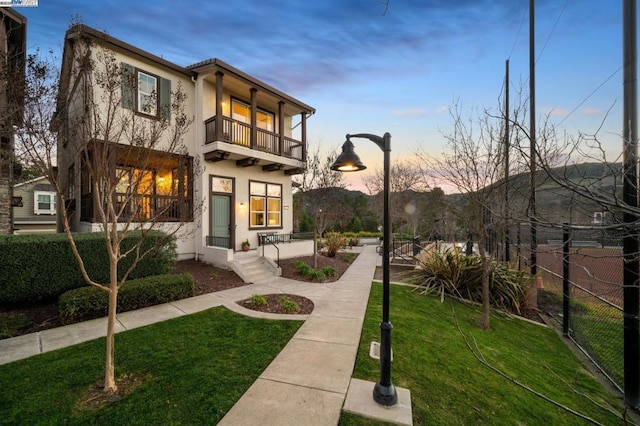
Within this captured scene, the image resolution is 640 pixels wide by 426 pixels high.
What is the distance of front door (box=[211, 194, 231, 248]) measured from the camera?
10.9m

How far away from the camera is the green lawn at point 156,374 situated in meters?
2.89

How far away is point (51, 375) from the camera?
11.6 feet

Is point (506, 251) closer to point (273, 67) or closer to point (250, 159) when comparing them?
point (250, 159)

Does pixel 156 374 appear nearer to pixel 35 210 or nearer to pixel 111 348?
pixel 111 348

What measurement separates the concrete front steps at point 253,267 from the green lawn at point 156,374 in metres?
3.67

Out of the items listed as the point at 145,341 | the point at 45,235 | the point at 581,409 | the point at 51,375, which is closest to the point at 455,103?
the point at 581,409

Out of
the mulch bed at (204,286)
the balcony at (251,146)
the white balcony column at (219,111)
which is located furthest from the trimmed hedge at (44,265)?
the white balcony column at (219,111)

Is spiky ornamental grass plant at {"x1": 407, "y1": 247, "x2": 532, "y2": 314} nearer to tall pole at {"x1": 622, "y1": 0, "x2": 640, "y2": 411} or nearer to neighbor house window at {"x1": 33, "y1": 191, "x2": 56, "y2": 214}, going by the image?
tall pole at {"x1": 622, "y1": 0, "x2": 640, "y2": 411}

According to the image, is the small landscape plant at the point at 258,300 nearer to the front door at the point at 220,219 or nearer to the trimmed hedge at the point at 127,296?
the trimmed hedge at the point at 127,296

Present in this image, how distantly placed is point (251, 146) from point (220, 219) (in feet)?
10.9

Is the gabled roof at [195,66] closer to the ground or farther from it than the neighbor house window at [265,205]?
farther from it

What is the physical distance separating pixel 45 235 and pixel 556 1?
11.5 meters

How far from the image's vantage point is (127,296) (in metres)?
5.97

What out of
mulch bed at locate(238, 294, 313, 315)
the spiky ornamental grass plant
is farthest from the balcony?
the spiky ornamental grass plant
